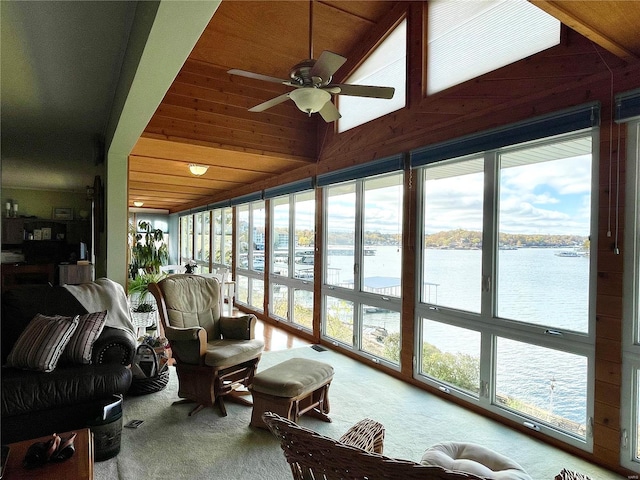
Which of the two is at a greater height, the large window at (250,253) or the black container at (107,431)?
the large window at (250,253)

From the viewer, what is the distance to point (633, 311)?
2.26 m

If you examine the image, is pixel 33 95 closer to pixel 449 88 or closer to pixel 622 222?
pixel 449 88

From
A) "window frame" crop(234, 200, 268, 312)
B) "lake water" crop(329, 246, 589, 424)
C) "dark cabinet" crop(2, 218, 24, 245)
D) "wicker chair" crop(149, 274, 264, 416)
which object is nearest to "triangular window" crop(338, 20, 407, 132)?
"lake water" crop(329, 246, 589, 424)

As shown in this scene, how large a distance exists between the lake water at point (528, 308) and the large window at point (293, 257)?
2.27m

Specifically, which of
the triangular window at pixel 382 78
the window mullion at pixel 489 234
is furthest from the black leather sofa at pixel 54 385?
the triangular window at pixel 382 78

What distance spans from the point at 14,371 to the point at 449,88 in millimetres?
3959

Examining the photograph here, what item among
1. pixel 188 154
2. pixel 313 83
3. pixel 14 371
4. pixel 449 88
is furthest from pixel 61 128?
pixel 449 88

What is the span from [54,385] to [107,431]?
1.47ft

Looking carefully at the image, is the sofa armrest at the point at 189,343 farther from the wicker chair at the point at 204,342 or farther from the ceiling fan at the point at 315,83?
the ceiling fan at the point at 315,83

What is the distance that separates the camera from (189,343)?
300 cm

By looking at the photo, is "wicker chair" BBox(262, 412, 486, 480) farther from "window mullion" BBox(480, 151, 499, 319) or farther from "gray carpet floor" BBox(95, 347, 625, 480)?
"window mullion" BBox(480, 151, 499, 319)

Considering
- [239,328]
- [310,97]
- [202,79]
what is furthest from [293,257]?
[310,97]

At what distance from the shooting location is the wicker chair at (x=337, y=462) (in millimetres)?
844

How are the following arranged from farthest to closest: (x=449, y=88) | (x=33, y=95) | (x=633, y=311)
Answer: (x=33, y=95)
(x=449, y=88)
(x=633, y=311)
